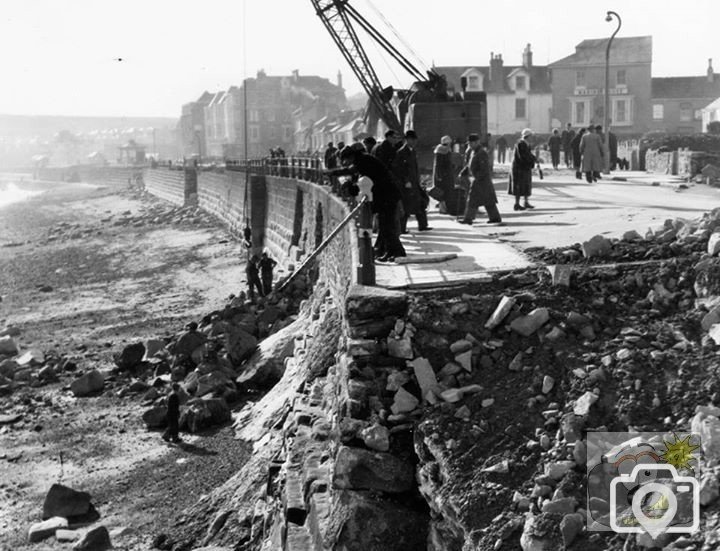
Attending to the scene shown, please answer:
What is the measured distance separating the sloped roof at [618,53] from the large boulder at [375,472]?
5751cm

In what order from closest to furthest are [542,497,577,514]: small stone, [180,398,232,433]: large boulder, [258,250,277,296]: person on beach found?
[542,497,577,514]: small stone
[180,398,232,433]: large boulder
[258,250,277,296]: person on beach

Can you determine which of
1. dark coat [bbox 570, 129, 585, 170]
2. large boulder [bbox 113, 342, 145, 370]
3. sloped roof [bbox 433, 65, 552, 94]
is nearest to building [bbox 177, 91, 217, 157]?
sloped roof [bbox 433, 65, 552, 94]

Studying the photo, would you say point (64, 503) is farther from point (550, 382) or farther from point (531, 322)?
point (550, 382)

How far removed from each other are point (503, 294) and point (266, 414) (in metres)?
5.98

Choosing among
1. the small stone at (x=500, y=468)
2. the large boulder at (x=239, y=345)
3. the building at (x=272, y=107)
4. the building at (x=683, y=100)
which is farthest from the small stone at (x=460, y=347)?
the building at (x=272, y=107)

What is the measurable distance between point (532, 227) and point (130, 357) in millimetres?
8405

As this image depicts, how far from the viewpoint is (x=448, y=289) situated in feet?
27.2

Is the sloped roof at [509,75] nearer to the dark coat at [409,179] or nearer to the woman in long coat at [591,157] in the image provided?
the woman in long coat at [591,157]

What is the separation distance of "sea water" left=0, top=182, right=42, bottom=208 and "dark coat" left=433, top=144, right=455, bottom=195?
97092 mm

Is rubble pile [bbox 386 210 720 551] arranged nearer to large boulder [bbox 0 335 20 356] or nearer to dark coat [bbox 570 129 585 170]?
large boulder [bbox 0 335 20 356]

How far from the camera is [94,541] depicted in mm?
9961

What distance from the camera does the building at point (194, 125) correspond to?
368ft

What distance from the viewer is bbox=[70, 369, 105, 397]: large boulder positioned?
631 inches

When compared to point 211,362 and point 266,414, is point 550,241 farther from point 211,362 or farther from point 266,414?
point 211,362
